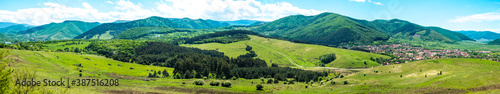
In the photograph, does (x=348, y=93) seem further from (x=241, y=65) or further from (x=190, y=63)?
(x=241, y=65)

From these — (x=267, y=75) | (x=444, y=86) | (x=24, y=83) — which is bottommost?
(x=267, y=75)

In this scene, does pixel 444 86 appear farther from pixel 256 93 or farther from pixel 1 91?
pixel 1 91

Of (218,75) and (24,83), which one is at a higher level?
(24,83)

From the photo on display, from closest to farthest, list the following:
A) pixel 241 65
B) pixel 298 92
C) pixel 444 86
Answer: pixel 444 86, pixel 298 92, pixel 241 65

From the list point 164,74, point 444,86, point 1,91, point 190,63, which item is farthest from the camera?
point 190,63

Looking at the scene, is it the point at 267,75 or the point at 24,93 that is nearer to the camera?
the point at 24,93

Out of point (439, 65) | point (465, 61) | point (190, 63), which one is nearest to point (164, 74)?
point (190, 63)

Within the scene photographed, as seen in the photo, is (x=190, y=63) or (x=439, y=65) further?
(x=190, y=63)

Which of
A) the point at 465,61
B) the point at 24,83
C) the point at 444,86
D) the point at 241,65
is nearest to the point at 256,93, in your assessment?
the point at 444,86

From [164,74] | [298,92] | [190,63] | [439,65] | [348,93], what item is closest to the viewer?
[348,93]
